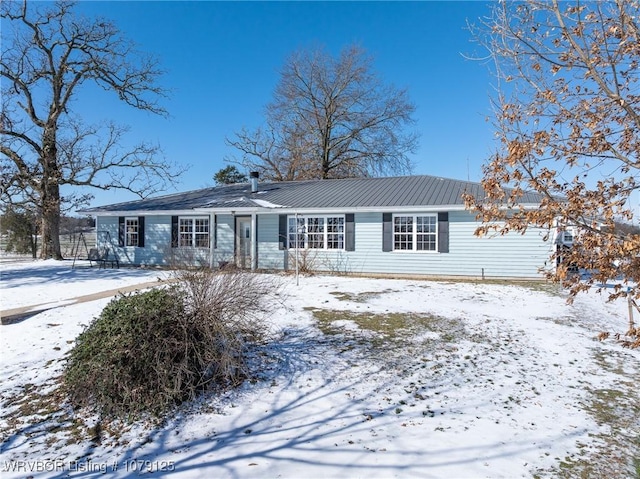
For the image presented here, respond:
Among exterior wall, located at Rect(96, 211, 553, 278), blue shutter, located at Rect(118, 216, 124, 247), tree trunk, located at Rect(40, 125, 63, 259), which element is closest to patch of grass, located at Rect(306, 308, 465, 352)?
exterior wall, located at Rect(96, 211, 553, 278)

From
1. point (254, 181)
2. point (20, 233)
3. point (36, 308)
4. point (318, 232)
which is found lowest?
point (36, 308)

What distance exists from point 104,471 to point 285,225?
39.7ft

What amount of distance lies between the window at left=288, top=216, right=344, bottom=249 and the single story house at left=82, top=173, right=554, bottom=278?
39mm

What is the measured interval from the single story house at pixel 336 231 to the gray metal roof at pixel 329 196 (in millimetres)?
45

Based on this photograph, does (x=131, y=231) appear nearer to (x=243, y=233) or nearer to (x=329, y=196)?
(x=243, y=233)

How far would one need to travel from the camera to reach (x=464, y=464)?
3.00m

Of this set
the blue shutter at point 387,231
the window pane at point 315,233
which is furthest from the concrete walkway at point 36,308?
the blue shutter at point 387,231

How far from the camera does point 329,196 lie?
623 inches

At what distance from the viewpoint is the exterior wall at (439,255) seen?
12.6 meters

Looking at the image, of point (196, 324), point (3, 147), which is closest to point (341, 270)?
point (196, 324)

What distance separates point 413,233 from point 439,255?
1.18 meters

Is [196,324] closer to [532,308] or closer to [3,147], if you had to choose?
[532,308]

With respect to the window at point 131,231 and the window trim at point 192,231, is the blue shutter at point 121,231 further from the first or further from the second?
the window trim at point 192,231

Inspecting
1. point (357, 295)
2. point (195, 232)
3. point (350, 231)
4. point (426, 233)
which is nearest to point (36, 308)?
point (357, 295)
